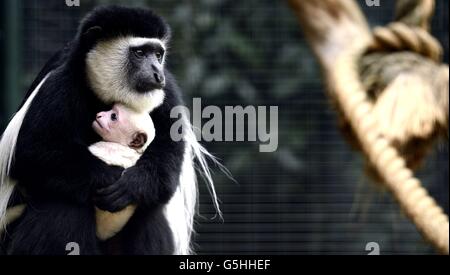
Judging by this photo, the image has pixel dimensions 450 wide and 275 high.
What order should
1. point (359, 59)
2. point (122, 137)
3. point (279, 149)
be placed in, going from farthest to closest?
point (279, 149) → point (122, 137) → point (359, 59)

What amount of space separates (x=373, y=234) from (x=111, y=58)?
48.3 inches

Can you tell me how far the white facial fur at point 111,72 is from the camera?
50.0 inches

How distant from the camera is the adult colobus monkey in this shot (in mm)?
1204

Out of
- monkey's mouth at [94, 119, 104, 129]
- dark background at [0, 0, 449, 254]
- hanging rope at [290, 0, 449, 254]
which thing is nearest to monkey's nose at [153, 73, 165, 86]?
monkey's mouth at [94, 119, 104, 129]

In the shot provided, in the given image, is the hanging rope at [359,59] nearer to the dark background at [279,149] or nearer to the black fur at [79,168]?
the black fur at [79,168]

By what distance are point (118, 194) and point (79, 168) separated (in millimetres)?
70

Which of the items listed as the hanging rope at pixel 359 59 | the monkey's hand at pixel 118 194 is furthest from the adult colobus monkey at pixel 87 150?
the hanging rope at pixel 359 59

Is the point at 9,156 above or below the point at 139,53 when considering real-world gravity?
below

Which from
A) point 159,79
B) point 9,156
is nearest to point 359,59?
point 159,79

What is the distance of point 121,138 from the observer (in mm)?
1200

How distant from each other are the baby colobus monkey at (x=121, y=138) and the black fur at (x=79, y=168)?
0.05ft

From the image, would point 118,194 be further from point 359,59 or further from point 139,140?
point 359,59

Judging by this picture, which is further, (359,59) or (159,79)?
(159,79)
